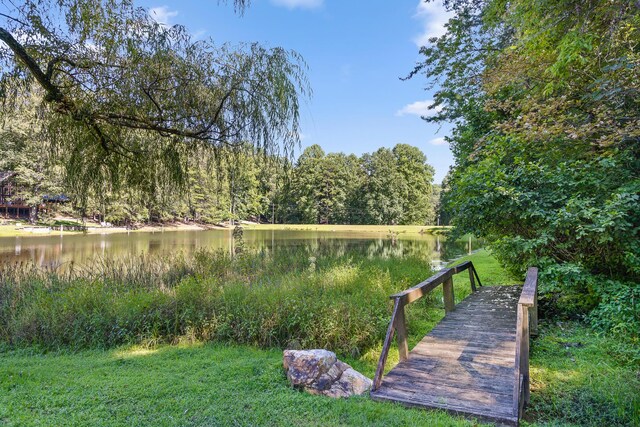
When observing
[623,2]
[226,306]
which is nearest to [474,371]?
[226,306]

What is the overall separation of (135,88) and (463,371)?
399 centimetres

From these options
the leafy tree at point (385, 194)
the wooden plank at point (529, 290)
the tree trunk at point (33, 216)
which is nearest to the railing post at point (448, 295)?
the wooden plank at point (529, 290)

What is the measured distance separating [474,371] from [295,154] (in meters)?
2.75

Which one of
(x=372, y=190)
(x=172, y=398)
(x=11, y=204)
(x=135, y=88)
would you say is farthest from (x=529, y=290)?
(x=372, y=190)

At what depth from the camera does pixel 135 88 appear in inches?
119

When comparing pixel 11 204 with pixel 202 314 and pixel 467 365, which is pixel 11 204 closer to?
pixel 202 314

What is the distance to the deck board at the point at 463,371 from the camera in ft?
9.44

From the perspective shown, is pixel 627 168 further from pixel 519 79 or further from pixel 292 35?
pixel 292 35

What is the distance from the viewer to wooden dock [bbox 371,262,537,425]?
9.32 ft

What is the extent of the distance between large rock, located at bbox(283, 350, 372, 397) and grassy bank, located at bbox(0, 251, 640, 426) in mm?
132

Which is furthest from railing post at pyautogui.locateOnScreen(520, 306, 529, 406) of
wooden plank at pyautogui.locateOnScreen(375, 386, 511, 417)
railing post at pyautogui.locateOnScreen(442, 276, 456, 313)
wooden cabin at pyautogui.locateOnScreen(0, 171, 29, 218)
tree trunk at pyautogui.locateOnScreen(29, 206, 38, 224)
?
tree trunk at pyautogui.locateOnScreen(29, 206, 38, 224)

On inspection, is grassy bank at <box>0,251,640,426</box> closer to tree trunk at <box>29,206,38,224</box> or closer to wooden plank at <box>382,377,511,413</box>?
wooden plank at <box>382,377,511,413</box>

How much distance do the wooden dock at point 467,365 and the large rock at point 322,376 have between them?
0.28 metres

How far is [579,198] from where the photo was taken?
4.88m
